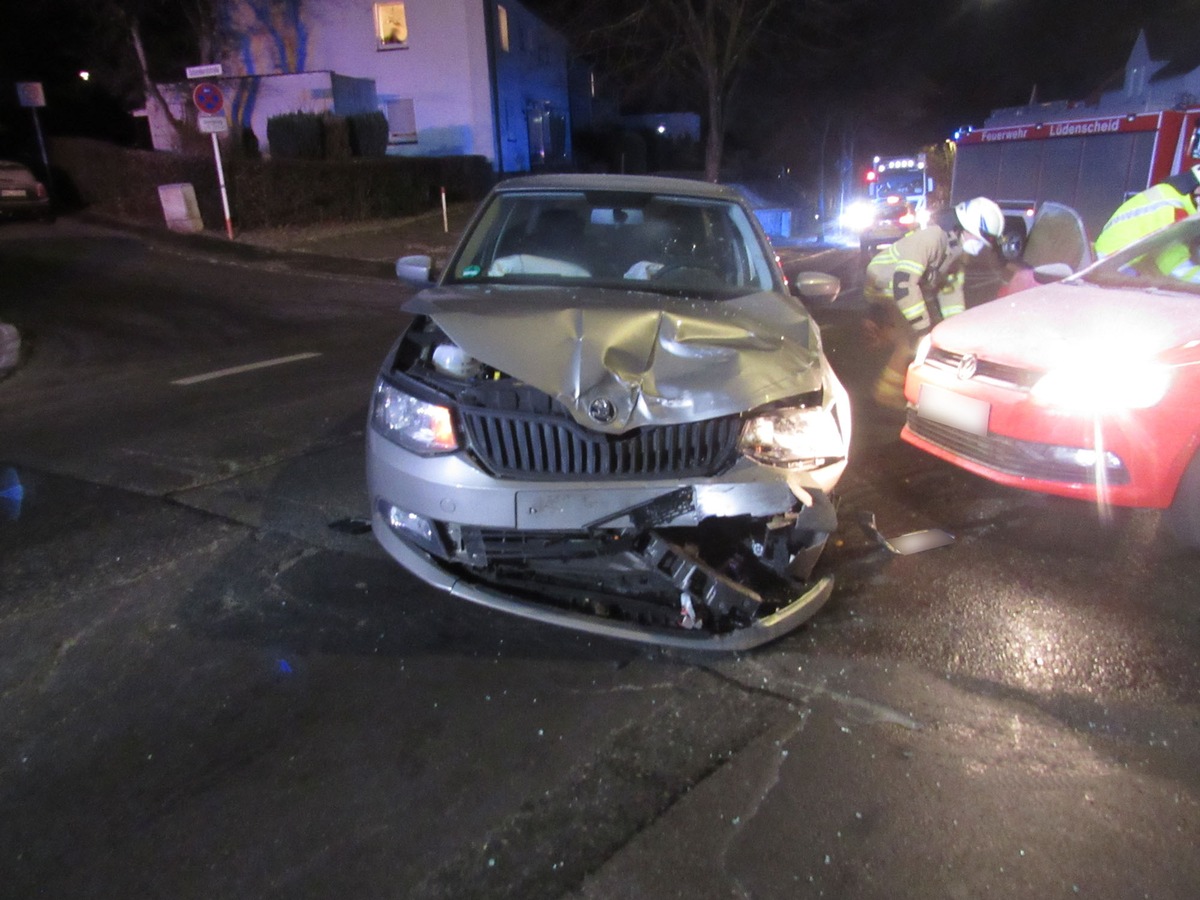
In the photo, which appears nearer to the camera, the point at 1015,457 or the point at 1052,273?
the point at 1015,457

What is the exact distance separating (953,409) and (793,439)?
1836 millimetres

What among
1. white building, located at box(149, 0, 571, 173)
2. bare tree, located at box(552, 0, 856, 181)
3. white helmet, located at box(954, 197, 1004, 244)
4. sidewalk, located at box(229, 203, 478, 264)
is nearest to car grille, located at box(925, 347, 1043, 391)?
white helmet, located at box(954, 197, 1004, 244)

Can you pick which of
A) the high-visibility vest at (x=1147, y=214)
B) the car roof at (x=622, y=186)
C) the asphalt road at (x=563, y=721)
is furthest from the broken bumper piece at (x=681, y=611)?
the high-visibility vest at (x=1147, y=214)

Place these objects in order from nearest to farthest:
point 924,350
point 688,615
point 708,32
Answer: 1. point 688,615
2. point 924,350
3. point 708,32

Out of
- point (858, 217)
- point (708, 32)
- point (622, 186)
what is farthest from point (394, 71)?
point (622, 186)

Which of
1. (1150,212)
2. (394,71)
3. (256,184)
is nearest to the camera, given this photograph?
(1150,212)

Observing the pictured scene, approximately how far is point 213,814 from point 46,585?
1.99 m

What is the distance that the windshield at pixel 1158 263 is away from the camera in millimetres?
5105

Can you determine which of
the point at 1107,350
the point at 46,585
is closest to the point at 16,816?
the point at 46,585

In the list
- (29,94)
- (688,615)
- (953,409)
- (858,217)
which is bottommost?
(858,217)

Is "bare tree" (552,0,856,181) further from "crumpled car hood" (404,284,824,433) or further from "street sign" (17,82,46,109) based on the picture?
"crumpled car hood" (404,284,824,433)

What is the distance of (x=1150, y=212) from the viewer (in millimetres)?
6840

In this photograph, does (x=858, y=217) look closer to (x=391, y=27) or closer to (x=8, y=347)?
(x=391, y=27)

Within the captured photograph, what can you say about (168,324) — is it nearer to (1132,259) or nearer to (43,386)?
(43,386)
